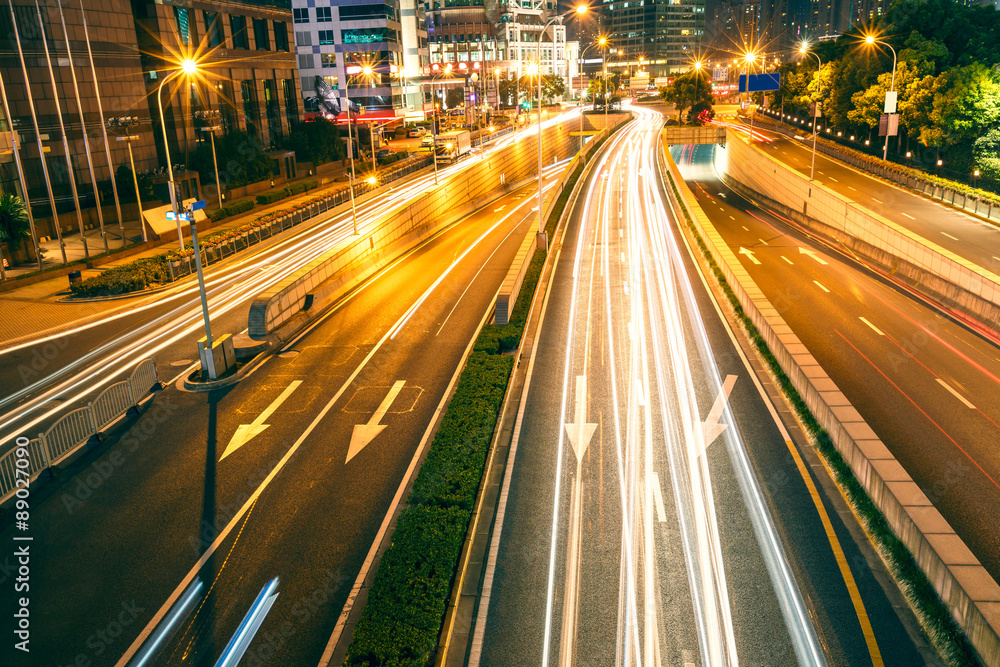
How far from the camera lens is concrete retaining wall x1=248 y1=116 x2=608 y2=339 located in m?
29.5

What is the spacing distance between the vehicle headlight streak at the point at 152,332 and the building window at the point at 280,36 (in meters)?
42.6

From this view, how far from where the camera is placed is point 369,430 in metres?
20.7

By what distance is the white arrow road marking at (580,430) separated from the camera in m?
19.0

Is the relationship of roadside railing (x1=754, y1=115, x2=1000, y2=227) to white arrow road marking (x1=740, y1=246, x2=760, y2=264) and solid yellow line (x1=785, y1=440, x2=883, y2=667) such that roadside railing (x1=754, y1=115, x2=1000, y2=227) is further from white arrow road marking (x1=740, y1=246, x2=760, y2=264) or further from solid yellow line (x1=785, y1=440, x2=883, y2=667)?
solid yellow line (x1=785, y1=440, x2=883, y2=667)

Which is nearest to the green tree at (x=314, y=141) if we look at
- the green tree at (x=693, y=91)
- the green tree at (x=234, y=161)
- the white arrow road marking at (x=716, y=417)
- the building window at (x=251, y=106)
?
the building window at (x=251, y=106)

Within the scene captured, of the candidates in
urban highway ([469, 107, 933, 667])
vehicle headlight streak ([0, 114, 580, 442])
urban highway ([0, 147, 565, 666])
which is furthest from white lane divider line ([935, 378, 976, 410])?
vehicle headlight streak ([0, 114, 580, 442])

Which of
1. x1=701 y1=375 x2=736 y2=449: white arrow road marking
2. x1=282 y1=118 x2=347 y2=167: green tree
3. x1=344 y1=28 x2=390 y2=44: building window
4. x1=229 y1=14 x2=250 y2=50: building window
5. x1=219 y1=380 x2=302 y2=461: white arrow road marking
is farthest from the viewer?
x1=344 y1=28 x2=390 y2=44: building window

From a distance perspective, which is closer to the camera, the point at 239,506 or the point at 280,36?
the point at 239,506

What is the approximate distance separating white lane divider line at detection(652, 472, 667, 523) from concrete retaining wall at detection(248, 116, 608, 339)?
60.1ft

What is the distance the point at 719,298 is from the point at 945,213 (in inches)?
1042

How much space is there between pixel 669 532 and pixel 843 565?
11.8 ft

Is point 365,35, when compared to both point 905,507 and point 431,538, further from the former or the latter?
point 905,507

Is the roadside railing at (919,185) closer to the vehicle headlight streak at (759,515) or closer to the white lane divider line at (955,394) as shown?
the vehicle headlight streak at (759,515)

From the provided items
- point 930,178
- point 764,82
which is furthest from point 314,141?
point 930,178
